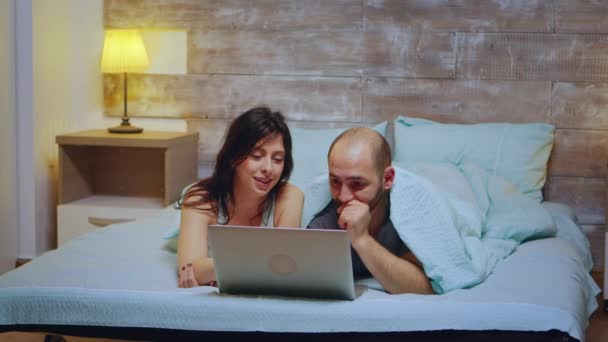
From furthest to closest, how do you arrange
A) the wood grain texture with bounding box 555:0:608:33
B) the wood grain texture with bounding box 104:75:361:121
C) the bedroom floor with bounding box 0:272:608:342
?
the wood grain texture with bounding box 104:75:361:121, the wood grain texture with bounding box 555:0:608:33, the bedroom floor with bounding box 0:272:608:342

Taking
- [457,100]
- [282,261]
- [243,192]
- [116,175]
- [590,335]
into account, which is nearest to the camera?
[282,261]

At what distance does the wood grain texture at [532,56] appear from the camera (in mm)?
3484

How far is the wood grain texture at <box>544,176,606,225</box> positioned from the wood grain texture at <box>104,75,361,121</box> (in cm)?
91

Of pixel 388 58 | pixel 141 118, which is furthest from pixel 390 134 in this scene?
pixel 141 118

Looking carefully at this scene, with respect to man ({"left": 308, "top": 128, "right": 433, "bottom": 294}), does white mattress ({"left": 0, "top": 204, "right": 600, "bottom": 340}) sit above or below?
below

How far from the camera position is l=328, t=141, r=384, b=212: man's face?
6.61 feet

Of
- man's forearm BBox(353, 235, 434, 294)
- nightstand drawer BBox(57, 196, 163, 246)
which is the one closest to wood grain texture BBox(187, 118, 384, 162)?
nightstand drawer BBox(57, 196, 163, 246)

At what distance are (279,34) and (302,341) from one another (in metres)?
2.04

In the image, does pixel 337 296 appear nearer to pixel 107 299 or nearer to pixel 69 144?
pixel 107 299

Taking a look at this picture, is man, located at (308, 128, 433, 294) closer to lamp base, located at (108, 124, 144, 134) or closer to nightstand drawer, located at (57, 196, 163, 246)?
nightstand drawer, located at (57, 196, 163, 246)

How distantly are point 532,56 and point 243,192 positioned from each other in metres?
1.75

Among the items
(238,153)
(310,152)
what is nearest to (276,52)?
(310,152)

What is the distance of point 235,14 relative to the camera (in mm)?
3738

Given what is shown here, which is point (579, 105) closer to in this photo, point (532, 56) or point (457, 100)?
point (532, 56)
